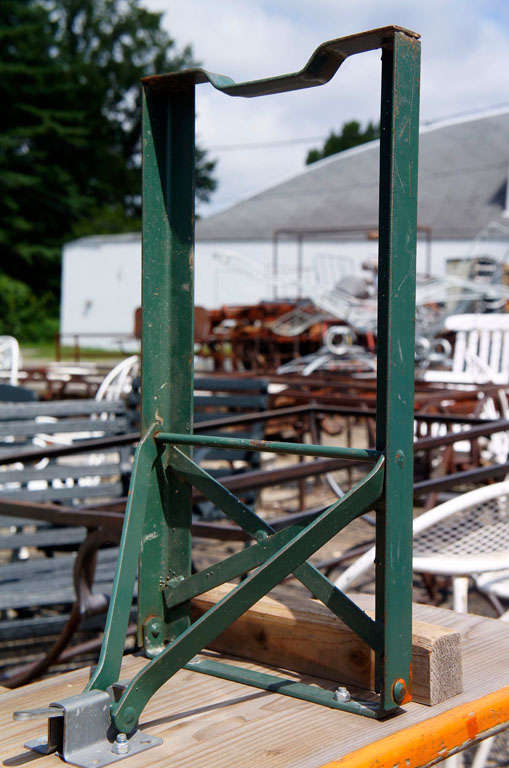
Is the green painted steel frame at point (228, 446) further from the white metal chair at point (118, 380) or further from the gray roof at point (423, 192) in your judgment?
the gray roof at point (423, 192)

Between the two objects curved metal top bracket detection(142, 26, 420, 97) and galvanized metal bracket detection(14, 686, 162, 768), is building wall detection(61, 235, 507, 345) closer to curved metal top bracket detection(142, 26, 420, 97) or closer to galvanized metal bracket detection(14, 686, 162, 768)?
curved metal top bracket detection(142, 26, 420, 97)

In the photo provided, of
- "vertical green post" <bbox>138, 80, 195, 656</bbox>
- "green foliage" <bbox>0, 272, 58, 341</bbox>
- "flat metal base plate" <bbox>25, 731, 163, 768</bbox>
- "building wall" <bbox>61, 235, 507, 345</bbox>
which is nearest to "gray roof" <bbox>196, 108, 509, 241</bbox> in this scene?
"building wall" <bbox>61, 235, 507, 345</bbox>

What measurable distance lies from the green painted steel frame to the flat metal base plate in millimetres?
28

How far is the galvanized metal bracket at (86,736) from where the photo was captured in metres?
1.09

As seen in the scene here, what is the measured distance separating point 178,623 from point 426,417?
203cm

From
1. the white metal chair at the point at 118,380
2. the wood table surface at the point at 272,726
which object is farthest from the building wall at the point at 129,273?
the wood table surface at the point at 272,726

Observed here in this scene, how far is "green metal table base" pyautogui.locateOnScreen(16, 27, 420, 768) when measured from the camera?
114 cm

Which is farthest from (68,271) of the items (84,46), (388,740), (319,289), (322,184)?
(388,740)

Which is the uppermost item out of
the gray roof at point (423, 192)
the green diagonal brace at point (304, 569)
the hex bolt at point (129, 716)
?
the gray roof at point (423, 192)

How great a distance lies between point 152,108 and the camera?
4.58 feet

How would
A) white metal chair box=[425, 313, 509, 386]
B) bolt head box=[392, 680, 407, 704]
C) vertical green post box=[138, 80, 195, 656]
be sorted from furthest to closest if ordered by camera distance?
white metal chair box=[425, 313, 509, 386] → vertical green post box=[138, 80, 195, 656] → bolt head box=[392, 680, 407, 704]

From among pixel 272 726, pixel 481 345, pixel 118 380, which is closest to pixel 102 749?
pixel 272 726

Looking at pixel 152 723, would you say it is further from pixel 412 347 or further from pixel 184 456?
pixel 412 347

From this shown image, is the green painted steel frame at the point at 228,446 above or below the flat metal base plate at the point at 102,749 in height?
above
